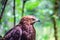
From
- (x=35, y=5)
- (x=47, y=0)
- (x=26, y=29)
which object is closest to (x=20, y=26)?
(x=26, y=29)

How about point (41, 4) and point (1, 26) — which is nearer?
point (1, 26)

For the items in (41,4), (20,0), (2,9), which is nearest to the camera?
(2,9)

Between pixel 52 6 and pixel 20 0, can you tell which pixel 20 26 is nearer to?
pixel 20 0

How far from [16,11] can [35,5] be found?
20cm

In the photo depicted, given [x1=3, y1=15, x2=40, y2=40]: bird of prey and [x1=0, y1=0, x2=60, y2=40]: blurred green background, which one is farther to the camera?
[x1=0, y1=0, x2=60, y2=40]: blurred green background

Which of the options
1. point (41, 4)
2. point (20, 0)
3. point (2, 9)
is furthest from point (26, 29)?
point (41, 4)

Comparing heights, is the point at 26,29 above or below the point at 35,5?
below

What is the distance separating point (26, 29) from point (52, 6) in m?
0.87

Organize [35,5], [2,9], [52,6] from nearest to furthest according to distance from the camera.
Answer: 1. [2,9]
2. [35,5]
3. [52,6]

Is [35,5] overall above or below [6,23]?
above

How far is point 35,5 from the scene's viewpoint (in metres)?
1.53

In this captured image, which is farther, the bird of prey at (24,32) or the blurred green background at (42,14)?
the blurred green background at (42,14)

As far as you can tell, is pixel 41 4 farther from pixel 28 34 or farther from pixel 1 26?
pixel 28 34

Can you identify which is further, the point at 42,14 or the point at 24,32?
the point at 42,14
